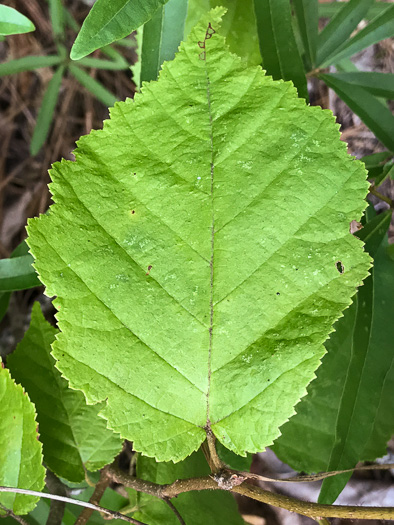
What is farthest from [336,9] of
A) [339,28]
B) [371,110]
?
[371,110]

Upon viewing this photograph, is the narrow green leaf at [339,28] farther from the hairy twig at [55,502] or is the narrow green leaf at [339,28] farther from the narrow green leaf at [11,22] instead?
the hairy twig at [55,502]

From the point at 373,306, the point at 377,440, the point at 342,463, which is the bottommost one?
the point at 377,440

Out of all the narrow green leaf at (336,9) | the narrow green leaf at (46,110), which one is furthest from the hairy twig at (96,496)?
the narrow green leaf at (336,9)

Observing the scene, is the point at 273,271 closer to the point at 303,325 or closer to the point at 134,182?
the point at 303,325

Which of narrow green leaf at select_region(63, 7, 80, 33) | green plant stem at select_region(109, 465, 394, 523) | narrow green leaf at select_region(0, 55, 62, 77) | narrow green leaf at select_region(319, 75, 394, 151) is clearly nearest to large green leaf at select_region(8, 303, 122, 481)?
green plant stem at select_region(109, 465, 394, 523)

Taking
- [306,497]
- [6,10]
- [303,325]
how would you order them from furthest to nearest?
1. [306,497]
2. [6,10]
3. [303,325]

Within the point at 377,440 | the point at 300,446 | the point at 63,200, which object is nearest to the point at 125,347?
the point at 63,200
